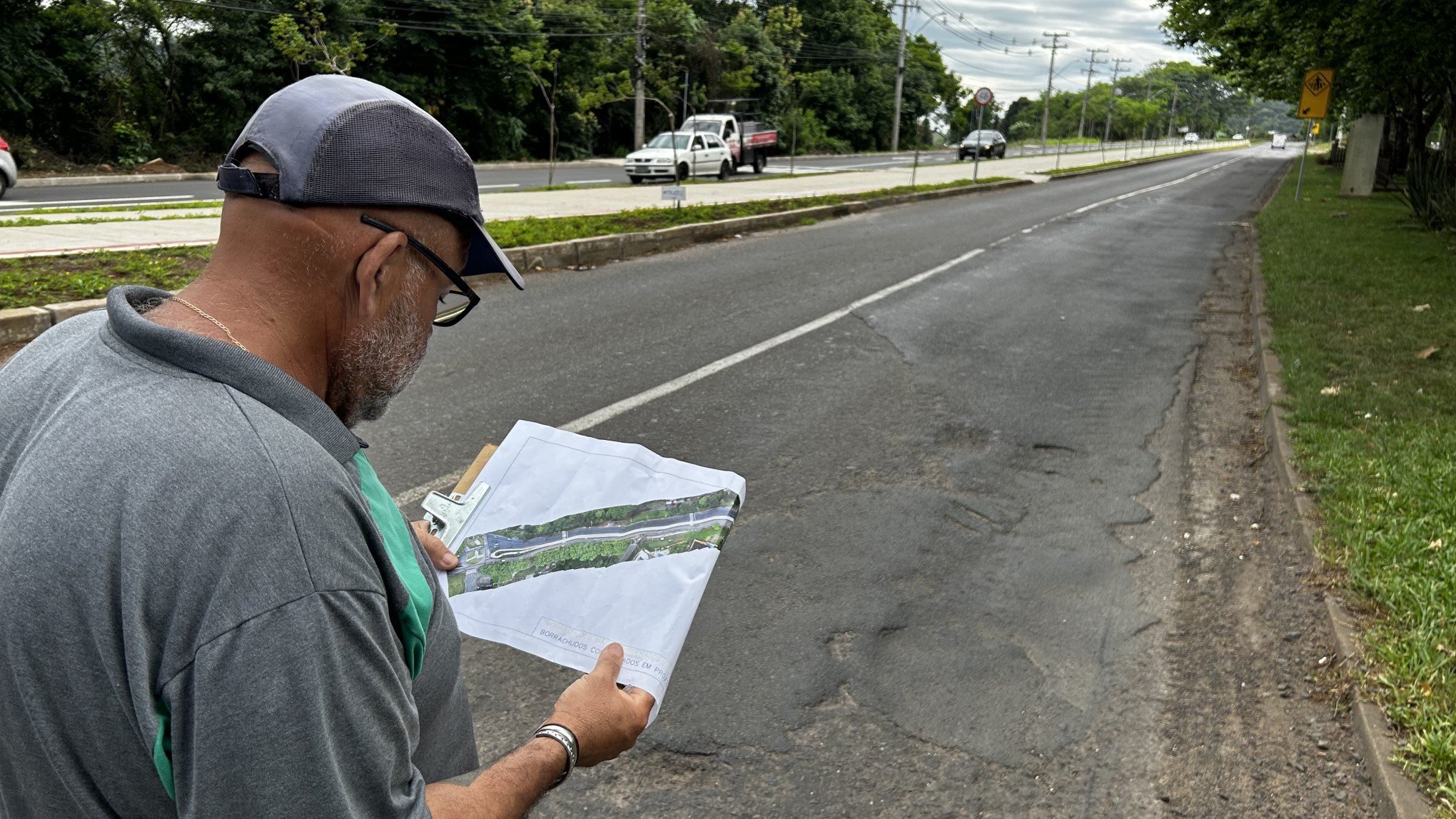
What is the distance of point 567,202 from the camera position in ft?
61.9

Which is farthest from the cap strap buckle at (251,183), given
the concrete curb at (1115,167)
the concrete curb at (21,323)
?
the concrete curb at (1115,167)

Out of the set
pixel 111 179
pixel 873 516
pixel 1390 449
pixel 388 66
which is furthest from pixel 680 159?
pixel 873 516

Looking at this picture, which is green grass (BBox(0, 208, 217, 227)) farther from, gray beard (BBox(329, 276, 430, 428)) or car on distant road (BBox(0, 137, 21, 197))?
gray beard (BBox(329, 276, 430, 428))

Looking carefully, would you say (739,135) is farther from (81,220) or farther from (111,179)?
(81,220)

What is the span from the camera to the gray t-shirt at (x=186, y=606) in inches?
38.4

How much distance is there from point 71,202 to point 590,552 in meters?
19.6

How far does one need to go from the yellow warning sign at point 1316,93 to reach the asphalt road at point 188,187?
1389 centimetres

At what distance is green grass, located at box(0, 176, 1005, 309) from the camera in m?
7.79

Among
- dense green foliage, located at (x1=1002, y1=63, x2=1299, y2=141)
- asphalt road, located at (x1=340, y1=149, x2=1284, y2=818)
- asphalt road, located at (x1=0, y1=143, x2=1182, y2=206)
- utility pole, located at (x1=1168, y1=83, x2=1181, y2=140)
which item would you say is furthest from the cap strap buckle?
utility pole, located at (x1=1168, y1=83, x2=1181, y2=140)

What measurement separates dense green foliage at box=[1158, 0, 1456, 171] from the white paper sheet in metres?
15.9

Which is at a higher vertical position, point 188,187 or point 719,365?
point 188,187

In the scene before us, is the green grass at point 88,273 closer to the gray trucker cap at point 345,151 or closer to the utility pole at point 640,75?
the gray trucker cap at point 345,151

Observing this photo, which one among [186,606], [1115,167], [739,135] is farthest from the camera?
[1115,167]

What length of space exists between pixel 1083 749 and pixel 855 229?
14724 millimetres
